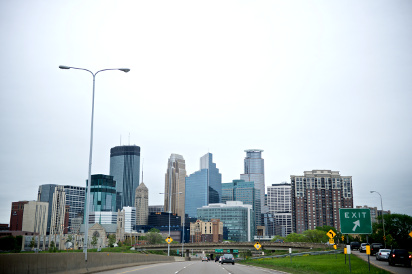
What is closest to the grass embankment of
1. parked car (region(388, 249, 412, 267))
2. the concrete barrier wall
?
parked car (region(388, 249, 412, 267))

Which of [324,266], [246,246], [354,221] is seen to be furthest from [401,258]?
[246,246]

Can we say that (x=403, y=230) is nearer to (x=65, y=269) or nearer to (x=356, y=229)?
(x=356, y=229)

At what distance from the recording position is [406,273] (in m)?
30.2

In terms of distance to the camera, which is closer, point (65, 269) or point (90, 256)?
point (65, 269)

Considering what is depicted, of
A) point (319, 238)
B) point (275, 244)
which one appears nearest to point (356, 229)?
point (275, 244)

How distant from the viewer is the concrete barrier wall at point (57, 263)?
16641 millimetres

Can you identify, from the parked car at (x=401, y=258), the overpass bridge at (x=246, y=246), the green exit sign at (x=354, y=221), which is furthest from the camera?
the overpass bridge at (x=246, y=246)

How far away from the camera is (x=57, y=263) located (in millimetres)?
20953

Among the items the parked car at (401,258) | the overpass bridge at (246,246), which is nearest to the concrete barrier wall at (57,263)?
the parked car at (401,258)

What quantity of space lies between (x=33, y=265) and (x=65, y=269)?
12.7ft

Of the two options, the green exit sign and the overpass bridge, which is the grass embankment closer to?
the green exit sign

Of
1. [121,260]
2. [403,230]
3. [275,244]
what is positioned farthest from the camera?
[275,244]

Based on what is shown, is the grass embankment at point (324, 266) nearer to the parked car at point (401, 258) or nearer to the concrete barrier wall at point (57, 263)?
the parked car at point (401, 258)

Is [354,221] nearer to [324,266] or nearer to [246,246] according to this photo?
[324,266]
